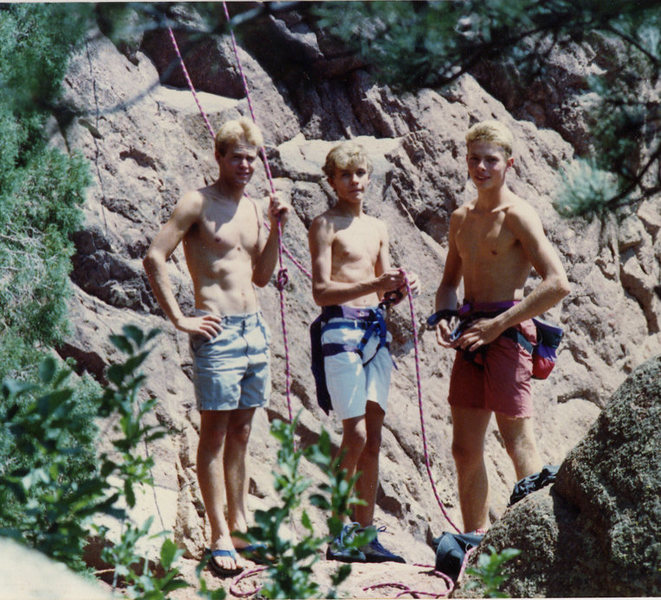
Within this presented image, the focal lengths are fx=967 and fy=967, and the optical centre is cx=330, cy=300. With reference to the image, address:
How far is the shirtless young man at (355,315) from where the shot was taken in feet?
13.6

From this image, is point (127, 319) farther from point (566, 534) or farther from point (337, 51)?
point (566, 534)

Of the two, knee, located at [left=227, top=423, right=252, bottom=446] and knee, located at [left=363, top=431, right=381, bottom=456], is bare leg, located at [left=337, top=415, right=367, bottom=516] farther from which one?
knee, located at [left=227, top=423, right=252, bottom=446]

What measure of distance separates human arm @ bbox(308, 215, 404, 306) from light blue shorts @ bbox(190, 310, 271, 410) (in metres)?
0.31

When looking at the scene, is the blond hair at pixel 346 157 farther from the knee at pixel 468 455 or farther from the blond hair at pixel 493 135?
the knee at pixel 468 455

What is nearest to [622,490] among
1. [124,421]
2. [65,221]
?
[124,421]

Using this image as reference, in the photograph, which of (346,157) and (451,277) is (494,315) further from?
(346,157)

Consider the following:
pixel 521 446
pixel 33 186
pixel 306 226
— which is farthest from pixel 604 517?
pixel 306 226

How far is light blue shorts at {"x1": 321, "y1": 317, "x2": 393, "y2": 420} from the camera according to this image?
13.7 feet

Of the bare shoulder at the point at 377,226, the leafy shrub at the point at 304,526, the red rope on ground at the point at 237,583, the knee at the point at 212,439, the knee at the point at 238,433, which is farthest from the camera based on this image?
the bare shoulder at the point at 377,226

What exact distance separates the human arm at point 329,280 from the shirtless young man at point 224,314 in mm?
206

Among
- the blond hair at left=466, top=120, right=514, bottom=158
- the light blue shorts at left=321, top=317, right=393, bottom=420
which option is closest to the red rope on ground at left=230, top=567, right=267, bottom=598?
the light blue shorts at left=321, top=317, right=393, bottom=420

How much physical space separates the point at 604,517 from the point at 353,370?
4.99 ft

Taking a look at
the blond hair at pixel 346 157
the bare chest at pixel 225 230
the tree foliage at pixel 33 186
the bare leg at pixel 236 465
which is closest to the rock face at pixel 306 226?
the tree foliage at pixel 33 186

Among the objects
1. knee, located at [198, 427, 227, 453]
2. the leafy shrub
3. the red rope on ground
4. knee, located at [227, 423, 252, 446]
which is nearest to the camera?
the leafy shrub
